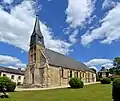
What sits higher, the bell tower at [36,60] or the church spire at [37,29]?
the church spire at [37,29]

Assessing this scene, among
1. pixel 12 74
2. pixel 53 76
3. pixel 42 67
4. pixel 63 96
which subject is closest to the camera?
pixel 63 96

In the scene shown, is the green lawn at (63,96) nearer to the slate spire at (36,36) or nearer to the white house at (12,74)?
the slate spire at (36,36)

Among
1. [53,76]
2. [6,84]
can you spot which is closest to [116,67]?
[53,76]

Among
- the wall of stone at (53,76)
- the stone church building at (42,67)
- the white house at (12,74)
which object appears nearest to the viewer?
the wall of stone at (53,76)

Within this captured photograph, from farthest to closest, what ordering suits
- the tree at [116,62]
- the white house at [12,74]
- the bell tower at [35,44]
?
1. the tree at [116,62]
2. the white house at [12,74]
3. the bell tower at [35,44]

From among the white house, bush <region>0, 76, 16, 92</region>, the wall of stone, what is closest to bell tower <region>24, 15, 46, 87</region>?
the wall of stone

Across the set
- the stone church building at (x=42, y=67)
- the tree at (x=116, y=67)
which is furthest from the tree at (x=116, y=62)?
the stone church building at (x=42, y=67)

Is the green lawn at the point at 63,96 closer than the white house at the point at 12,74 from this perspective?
Yes

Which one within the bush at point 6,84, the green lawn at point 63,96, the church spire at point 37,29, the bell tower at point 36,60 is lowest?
the green lawn at point 63,96

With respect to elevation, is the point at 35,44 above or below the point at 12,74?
above

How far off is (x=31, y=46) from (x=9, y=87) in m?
18.1

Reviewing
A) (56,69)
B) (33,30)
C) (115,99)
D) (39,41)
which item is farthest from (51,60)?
(115,99)

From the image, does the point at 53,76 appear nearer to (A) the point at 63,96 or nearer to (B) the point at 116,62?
(A) the point at 63,96

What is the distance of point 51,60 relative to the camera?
46.0 metres
